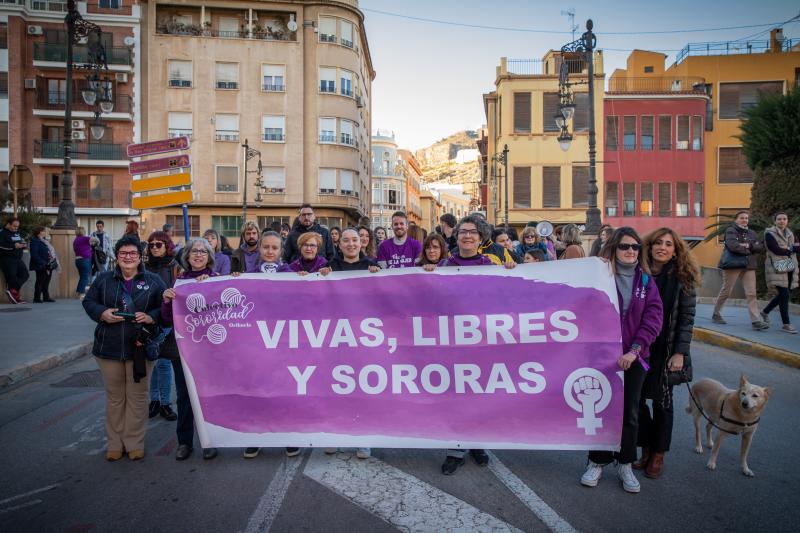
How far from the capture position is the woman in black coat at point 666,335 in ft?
14.5

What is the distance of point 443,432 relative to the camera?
187 inches

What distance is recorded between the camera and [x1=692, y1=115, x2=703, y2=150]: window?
39.5 metres

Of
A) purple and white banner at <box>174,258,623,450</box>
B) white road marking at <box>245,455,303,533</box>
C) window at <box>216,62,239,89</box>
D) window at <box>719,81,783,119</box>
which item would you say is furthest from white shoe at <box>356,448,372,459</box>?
window at <box>719,81,783,119</box>

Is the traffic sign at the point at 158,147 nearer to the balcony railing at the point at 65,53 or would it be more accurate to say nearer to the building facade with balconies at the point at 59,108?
the building facade with balconies at the point at 59,108

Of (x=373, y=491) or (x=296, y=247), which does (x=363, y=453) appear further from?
(x=296, y=247)

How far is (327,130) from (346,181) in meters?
3.98

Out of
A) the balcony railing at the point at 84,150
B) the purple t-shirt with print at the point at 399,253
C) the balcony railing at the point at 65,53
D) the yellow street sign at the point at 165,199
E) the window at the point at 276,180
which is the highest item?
the balcony railing at the point at 65,53

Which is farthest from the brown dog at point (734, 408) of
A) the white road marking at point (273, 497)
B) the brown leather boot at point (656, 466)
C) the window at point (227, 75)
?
the window at point (227, 75)

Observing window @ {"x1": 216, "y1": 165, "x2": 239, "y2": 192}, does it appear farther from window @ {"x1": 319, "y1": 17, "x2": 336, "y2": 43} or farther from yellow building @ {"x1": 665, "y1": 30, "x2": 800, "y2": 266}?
yellow building @ {"x1": 665, "y1": 30, "x2": 800, "y2": 266}

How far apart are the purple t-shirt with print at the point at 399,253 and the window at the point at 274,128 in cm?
3665

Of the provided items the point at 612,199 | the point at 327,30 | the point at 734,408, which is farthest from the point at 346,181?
the point at 734,408

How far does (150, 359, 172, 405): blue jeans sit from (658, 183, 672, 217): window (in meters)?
39.3

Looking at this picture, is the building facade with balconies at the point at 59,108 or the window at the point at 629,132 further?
the building facade with balconies at the point at 59,108

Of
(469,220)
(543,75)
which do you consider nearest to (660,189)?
(543,75)
